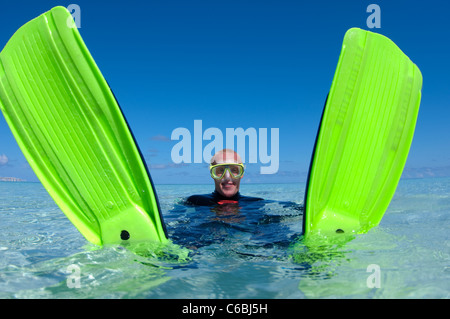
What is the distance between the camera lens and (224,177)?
4008mm

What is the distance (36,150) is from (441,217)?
4758 millimetres

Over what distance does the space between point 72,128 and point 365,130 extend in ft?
8.41

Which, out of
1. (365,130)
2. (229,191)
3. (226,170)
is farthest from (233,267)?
(229,191)

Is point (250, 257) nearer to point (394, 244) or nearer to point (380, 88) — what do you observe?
point (394, 244)

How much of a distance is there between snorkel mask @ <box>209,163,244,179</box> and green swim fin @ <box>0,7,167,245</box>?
1.38m

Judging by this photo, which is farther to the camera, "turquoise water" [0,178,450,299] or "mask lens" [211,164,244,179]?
"mask lens" [211,164,244,179]

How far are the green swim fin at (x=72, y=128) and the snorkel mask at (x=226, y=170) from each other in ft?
4.52

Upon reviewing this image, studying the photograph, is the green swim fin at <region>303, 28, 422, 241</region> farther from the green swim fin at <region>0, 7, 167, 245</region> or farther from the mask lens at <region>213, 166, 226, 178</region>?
the green swim fin at <region>0, 7, 167, 245</region>

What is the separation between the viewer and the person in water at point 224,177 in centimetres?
397

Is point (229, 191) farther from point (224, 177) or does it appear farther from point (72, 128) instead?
point (72, 128)

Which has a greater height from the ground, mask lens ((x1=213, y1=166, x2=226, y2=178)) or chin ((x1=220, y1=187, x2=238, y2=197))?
mask lens ((x1=213, y1=166, x2=226, y2=178))

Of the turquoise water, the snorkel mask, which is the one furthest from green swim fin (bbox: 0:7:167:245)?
the snorkel mask

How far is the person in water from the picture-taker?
397 centimetres

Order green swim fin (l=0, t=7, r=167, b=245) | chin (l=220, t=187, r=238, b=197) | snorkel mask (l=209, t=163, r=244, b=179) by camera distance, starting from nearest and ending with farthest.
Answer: green swim fin (l=0, t=7, r=167, b=245) → snorkel mask (l=209, t=163, r=244, b=179) → chin (l=220, t=187, r=238, b=197)
